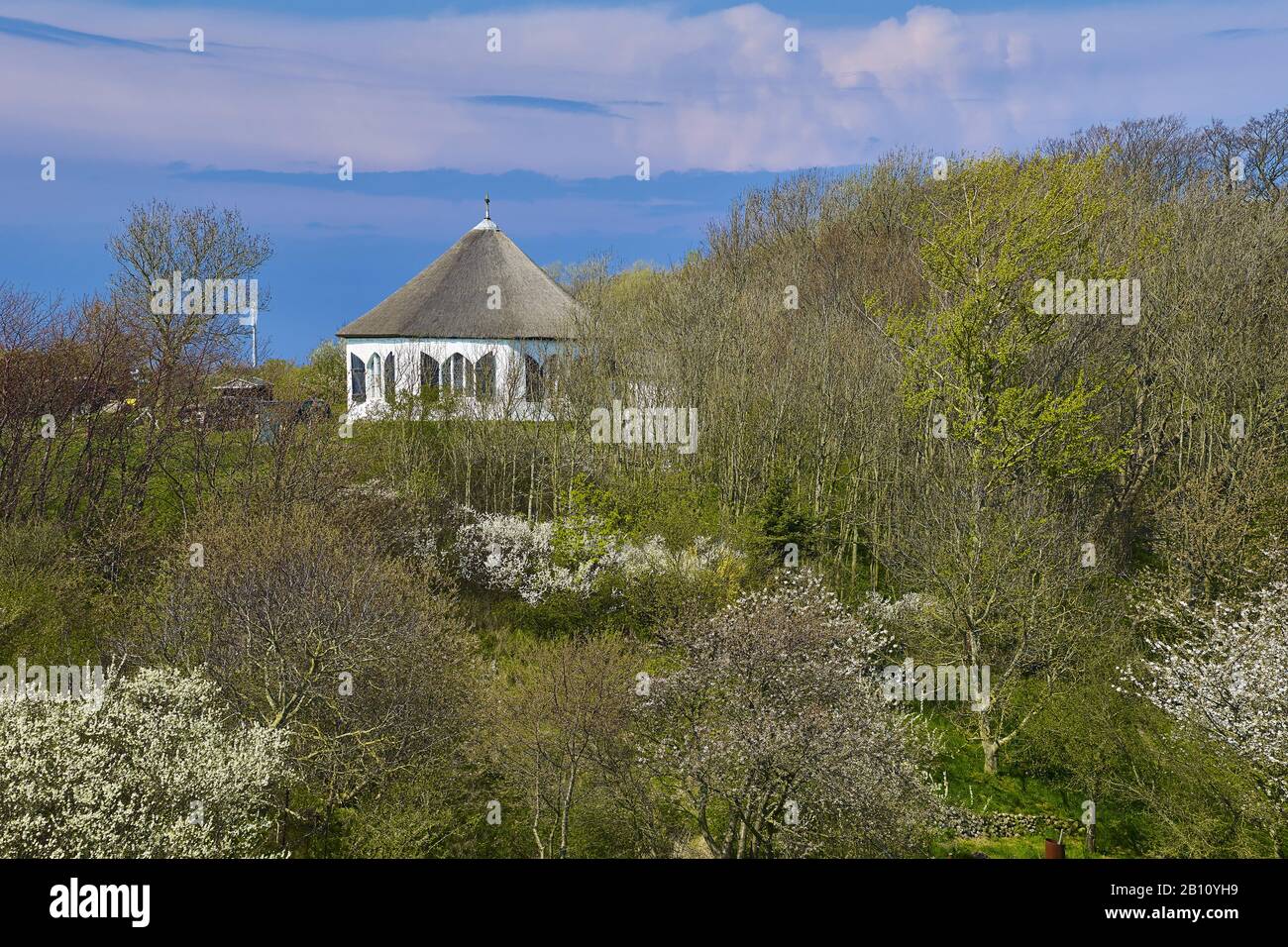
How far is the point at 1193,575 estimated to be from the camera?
21453 mm

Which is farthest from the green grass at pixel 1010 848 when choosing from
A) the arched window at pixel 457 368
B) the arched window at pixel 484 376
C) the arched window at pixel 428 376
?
the arched window at pixel 457 368

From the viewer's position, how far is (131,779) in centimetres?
1048

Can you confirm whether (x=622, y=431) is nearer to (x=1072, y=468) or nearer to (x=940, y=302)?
(x=940, y=302)

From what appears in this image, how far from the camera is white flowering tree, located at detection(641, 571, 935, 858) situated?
39.9 feet

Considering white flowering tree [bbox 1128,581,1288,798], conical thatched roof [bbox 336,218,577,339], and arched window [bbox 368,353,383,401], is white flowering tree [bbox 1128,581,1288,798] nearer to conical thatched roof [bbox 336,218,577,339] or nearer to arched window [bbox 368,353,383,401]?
conical thatched roof [bbox 336,218,577,339]

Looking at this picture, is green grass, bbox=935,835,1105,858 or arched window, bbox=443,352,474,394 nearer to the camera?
green grass, bbox=935,835,1105,858

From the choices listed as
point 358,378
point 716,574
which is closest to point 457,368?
point 358,378

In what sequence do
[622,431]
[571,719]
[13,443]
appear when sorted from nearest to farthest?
[571,719]
[13,443]
[622,431]

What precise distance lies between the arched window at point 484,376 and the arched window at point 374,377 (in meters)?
3.93

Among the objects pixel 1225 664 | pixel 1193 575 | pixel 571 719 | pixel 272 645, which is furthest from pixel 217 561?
pixel 1193 575

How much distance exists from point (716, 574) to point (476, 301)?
71.5 ft

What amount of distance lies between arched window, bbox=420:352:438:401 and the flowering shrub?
9.32m

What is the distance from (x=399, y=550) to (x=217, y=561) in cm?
739

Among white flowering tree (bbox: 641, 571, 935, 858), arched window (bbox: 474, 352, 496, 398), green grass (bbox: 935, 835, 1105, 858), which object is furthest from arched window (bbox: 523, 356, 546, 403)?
green grass (bbox: 935, 835, 1105, 858)
